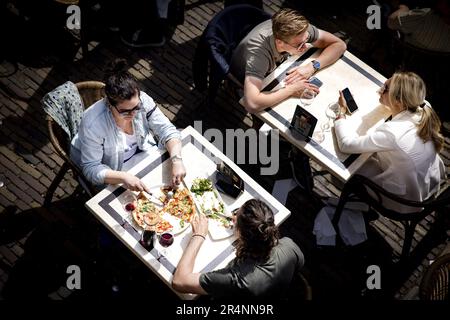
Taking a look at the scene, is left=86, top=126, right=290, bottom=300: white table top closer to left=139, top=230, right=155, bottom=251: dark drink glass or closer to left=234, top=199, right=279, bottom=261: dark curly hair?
left=139, top=230, right=155, bottom=251: dark drink glass

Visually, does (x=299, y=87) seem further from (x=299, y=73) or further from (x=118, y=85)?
(x=118, y=85)

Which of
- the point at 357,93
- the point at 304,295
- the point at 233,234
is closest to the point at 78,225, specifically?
the point at 233,234

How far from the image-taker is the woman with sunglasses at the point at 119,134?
3.83 meters

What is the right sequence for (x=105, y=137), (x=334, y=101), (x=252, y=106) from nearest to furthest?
1. (x=105, y=137)
2. (x=252, y=106)
3. (x=334, y=101)

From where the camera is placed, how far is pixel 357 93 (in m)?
4.62

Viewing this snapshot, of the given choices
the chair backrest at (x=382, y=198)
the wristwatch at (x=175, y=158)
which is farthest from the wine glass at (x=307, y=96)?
the wristwatch at (x=175, y=158)

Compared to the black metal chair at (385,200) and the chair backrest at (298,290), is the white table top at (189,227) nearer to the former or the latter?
the chair backrest at (298,290)

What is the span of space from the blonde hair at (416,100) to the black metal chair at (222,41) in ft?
4.32

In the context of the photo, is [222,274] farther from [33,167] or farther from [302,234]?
[33,167]

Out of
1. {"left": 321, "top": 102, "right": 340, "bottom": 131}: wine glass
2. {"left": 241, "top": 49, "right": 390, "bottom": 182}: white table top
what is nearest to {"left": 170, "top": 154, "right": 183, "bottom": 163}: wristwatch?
{"left": 241, "top": 49, "right": 390, "bottom": 182}: white table top

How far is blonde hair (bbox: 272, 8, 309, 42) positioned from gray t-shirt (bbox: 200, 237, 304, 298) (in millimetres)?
1734

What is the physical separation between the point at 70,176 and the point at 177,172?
162 centimetres

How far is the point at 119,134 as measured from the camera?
411cm

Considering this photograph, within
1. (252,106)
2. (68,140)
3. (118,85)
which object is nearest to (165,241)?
(118,85)
